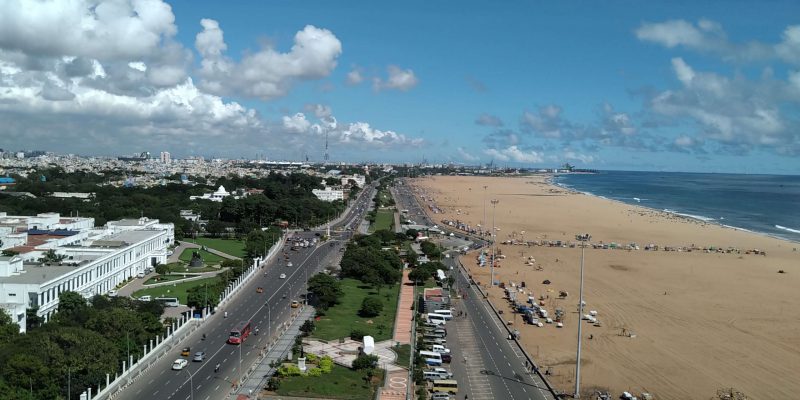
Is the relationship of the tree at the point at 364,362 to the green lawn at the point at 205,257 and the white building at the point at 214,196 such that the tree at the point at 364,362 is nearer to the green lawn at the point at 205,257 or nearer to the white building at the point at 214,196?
the green lawn at the point at 205,257

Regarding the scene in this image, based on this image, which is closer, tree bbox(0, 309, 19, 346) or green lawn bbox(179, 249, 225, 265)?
tree bbox(0, 309, 19, 346)

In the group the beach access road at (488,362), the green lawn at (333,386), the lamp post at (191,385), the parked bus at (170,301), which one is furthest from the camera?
the parked bus at (170,301)

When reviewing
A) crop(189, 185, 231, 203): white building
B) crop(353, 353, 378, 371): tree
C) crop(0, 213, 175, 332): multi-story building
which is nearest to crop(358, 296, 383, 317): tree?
crop(353, 353, 378, 371): tree

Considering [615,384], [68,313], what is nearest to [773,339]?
[615,384]

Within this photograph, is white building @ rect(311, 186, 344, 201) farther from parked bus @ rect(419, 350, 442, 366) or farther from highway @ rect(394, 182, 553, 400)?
parked bus @ rect(419, 350, 442, 366)

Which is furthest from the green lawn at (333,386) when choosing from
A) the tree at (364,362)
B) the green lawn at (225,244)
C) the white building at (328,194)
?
the white building at (328,194)

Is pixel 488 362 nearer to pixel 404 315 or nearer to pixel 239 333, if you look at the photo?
pixel 404 315

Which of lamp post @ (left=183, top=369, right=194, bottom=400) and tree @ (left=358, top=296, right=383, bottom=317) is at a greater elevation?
tree @ (left=358, top=296, right=383, bottom=317)

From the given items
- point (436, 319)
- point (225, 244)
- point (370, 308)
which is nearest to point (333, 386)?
point (370, 308)
